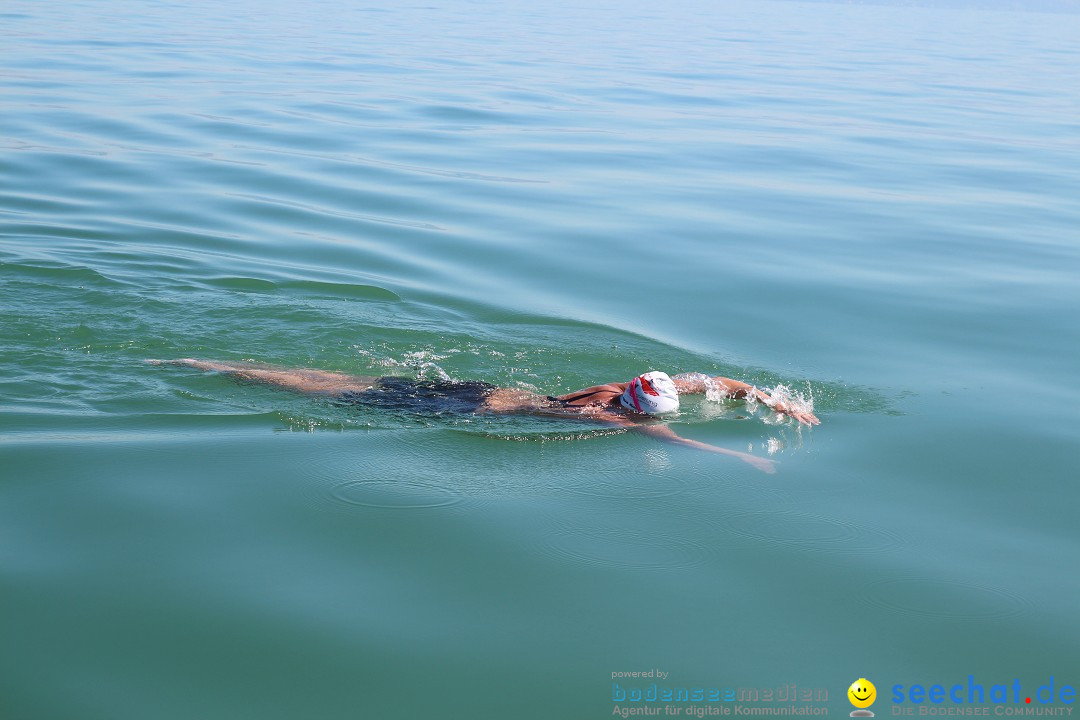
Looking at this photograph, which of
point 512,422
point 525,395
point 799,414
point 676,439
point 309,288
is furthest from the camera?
point 309,288

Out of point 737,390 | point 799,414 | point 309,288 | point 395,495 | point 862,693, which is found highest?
point 309,288

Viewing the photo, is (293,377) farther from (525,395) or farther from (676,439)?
(676,439)

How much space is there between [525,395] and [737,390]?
6.47 ft

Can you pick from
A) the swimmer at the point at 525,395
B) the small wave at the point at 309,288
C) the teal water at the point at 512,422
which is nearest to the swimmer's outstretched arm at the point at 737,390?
the swimmer at the point at 525,395

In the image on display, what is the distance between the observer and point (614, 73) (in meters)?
38.3

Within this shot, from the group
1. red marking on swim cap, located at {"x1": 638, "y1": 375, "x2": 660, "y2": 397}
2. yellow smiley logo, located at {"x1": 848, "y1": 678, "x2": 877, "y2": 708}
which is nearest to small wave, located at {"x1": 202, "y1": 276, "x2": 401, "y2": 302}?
red marking on swim cap, located at {"x1": 638, "y1": 375, "x2": 660, "y2": 397}

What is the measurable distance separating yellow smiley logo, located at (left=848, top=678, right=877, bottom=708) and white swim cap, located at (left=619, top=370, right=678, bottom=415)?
12.7ft

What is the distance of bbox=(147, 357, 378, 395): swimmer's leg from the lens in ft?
34.0

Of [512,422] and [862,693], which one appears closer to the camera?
[862,693]

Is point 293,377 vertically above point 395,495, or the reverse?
point 293,377

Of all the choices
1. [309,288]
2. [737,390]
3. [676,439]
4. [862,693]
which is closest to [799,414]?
[737,390]

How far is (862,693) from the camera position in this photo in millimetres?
6270

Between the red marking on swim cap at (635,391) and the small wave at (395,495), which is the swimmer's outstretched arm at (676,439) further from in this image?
the small wave at (395,495)

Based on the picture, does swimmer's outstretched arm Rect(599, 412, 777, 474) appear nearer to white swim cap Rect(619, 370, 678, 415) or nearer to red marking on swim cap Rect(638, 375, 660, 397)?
white swim cap Rect(619, 370, 678, 415)
